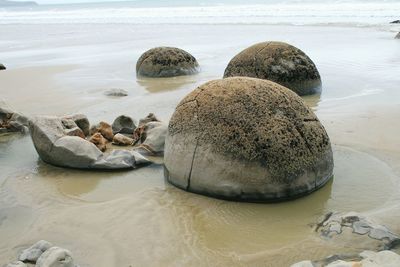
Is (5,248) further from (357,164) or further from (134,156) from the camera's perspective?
(357,164)

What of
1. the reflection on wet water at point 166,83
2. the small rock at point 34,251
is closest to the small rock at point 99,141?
the small rock at point 34,251

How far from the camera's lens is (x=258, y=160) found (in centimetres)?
431

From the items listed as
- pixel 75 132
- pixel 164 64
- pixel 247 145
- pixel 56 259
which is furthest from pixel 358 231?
pixel 164 64

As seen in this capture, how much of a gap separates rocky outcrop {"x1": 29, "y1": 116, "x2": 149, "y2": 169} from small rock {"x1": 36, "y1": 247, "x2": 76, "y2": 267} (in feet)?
6.29

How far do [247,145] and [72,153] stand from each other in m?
1.89

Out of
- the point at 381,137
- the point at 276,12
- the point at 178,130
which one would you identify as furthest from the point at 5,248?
the point at 276,12

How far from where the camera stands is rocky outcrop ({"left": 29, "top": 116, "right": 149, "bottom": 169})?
5.19 m

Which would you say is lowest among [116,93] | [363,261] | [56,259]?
[116,93]

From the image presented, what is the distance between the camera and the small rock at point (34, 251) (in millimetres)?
3424

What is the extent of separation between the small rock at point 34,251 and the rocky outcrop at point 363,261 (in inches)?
65.7

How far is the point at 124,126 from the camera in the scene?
6520 mm

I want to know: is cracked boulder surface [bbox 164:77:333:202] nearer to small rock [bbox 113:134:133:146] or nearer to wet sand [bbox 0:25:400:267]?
wet sand [bbox 0:25:400:267]

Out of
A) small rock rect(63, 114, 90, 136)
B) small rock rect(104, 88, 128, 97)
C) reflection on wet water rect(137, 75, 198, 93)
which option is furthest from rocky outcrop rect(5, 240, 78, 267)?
reflection on wet water rect(137, 75, 198, 93)

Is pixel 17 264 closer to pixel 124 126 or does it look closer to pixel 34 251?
pixel 34 251
